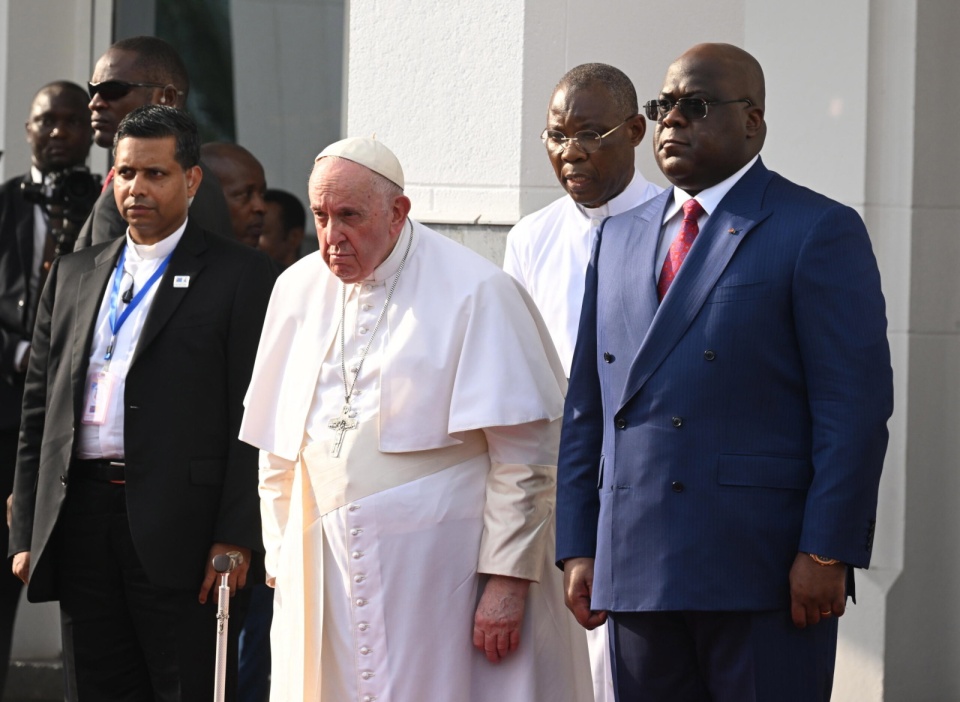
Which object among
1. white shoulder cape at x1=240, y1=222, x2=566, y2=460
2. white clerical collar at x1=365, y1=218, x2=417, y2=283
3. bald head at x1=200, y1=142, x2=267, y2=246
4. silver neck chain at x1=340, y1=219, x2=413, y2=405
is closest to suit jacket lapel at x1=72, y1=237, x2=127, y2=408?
white shoulder cape at x1=240, y1=222, x2=566, y2=460

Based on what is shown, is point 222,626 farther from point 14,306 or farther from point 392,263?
point 14,306

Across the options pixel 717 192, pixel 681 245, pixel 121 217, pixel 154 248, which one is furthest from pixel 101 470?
pixel 717 192

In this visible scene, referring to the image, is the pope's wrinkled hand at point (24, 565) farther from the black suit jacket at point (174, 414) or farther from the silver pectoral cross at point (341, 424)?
the silver pectoral cross at point (341, 424)

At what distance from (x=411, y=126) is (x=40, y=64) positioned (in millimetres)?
2547

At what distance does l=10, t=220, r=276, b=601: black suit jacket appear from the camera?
489 cm

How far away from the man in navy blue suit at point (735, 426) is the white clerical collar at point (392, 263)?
2.52 ft

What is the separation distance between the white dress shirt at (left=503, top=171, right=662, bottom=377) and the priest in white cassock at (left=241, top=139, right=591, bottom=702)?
0.85m

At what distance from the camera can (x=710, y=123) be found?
387 centimetres

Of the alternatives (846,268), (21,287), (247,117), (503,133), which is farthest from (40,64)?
(846,268)

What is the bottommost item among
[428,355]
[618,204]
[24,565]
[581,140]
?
[24,565]

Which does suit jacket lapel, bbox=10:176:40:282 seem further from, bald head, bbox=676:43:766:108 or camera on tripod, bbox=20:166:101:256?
bald head, bbox=676:43:766:108

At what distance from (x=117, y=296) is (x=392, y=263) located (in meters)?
1.17

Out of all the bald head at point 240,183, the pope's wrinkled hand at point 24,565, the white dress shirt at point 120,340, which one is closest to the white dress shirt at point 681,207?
the white dress shirt at point 120,340

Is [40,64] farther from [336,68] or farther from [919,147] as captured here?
[919,147]
